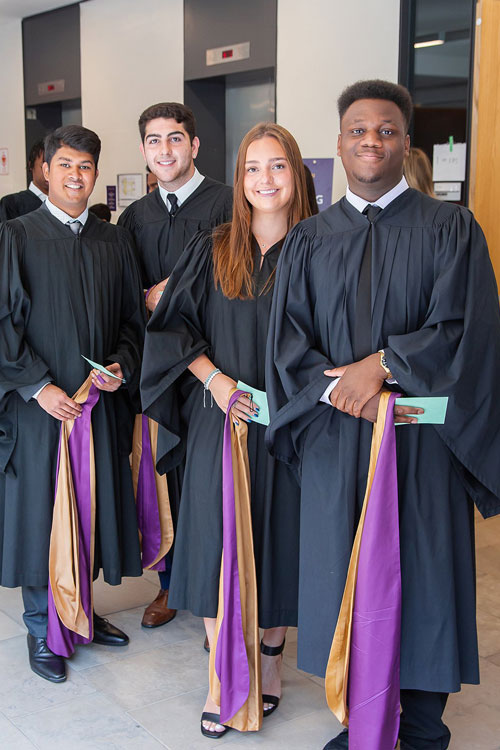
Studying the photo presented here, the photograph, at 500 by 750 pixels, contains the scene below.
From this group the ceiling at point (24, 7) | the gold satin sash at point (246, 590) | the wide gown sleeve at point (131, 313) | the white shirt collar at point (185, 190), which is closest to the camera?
the gold satin sash at point (246, 590)

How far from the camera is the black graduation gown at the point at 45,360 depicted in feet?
10.2

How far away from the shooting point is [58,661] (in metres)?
3.16

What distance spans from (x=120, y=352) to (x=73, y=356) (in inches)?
7.4

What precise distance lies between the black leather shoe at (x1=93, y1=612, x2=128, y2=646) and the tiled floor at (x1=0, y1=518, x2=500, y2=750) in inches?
1.4

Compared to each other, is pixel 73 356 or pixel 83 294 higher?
pixel 83 294

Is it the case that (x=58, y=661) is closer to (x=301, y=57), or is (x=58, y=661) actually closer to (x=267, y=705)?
(x=267, y=705)

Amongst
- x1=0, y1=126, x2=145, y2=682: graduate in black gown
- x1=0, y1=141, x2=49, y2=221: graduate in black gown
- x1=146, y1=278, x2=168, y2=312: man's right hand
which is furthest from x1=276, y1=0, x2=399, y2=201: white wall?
x1=0, y1=126, x2=145, y2=682: graduate in black gown

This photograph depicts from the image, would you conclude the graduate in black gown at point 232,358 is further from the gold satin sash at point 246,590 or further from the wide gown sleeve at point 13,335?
the wide gown sleeve at point 13,335

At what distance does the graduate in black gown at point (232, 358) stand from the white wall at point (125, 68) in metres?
5.17

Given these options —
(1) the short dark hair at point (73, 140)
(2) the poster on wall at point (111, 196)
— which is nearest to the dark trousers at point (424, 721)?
(1) the short dark hair at point (73, 140)

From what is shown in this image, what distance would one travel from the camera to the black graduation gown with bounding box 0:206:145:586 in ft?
10.2

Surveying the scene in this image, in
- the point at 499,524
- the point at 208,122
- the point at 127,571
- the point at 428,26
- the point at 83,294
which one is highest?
the point at 428,26

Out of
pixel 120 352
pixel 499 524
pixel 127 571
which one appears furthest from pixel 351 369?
pixel 499 524

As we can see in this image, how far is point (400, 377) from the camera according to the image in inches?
89.8
